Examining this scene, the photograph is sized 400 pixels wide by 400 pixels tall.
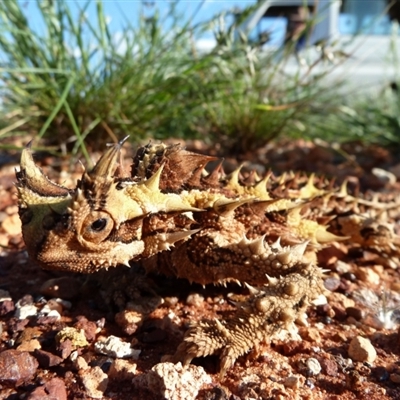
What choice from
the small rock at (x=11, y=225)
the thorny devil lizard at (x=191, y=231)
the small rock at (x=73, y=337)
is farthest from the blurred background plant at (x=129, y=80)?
the small rock at (x=73, y=337)

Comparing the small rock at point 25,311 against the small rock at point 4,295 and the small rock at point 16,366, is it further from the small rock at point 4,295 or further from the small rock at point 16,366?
the small rock at point 16,366

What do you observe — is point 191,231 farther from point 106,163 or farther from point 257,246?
point 106,163

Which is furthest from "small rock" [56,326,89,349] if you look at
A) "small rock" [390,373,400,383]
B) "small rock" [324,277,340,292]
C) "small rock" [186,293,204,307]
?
"small rock" [324,277,340,292]

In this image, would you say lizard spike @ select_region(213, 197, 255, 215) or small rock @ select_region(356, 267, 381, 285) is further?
small rock @ select_region(356, 267, 381, 285)

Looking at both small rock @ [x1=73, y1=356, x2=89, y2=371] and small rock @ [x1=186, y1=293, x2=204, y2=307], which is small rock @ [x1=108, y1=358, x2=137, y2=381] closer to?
small rock @ [x1=73, y1=356, x2=89, y2=371]

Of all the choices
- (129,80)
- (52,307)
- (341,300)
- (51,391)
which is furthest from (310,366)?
(129,80)
